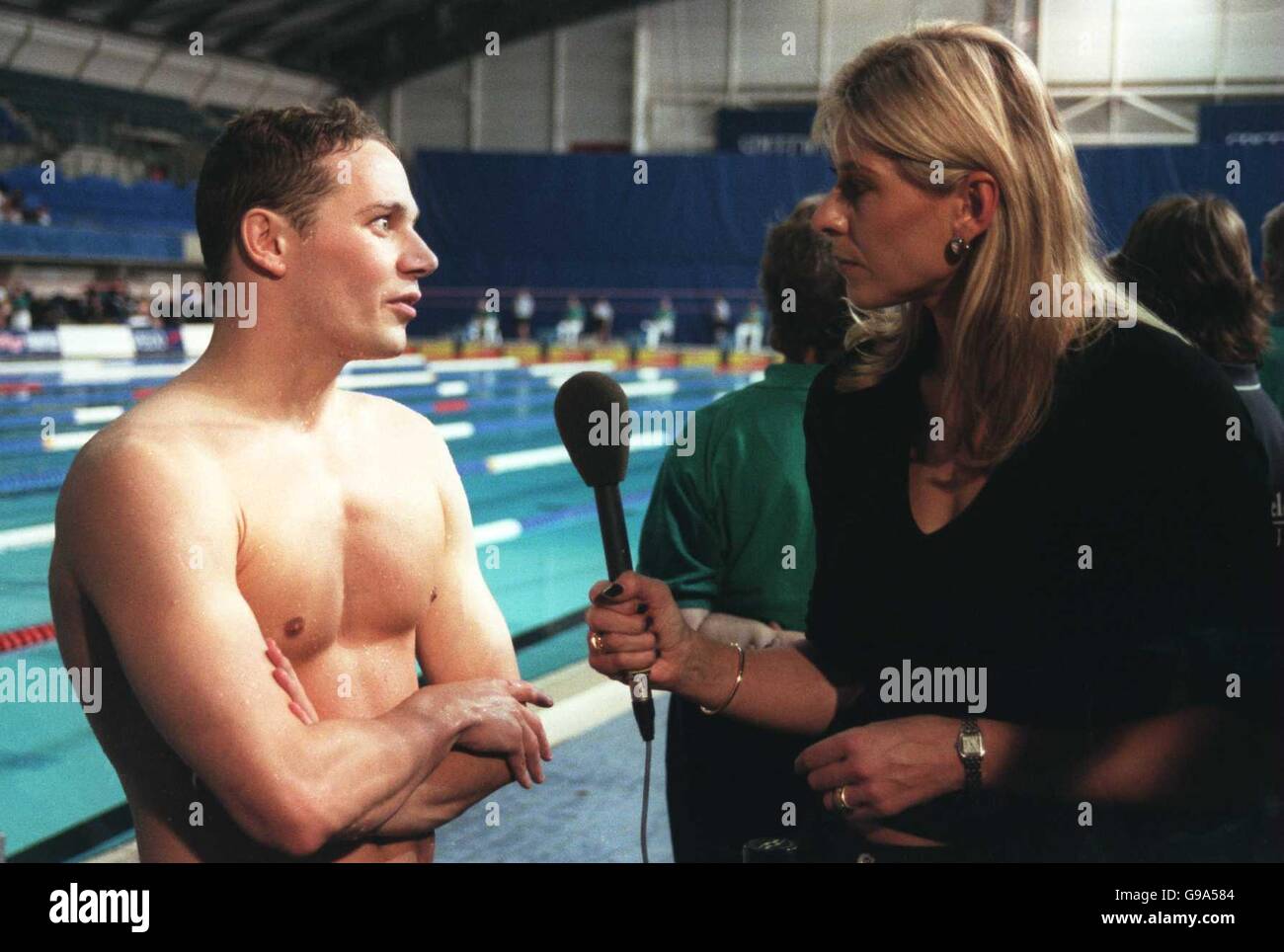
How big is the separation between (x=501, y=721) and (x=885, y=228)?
0.72 meters

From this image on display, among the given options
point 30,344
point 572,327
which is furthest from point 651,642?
point 572,327

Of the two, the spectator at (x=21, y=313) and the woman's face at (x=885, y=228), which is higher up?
the woman's face at (x=885, y=228)

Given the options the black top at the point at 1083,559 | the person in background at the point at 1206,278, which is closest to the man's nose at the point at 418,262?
the black top at the point at 1083,559

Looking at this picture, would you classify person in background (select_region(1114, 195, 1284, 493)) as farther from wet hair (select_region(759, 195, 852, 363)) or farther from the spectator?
the spectator

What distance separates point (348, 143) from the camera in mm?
1521

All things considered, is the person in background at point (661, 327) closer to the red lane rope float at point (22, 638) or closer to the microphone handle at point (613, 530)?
the red lane rope float at point (22, 638)

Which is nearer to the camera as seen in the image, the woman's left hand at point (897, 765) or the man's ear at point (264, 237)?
the woman's left hand at point (897, 765)

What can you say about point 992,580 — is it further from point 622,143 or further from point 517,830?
point 622,143

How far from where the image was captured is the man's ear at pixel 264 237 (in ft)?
4.84

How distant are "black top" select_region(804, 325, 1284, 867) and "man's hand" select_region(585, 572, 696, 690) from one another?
0.68ft

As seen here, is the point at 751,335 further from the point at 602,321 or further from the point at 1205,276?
the point at 1205,276

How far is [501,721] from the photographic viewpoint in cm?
157

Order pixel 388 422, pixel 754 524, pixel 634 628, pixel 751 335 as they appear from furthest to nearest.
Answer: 1. pixel 751 335
2. pixel 754 524
3. pixel 388 422
4. pixel 634 628

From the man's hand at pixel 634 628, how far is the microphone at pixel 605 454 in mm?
Result: 17
